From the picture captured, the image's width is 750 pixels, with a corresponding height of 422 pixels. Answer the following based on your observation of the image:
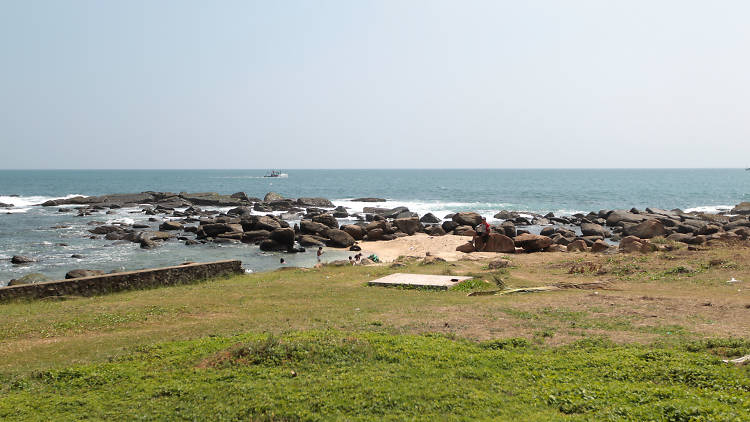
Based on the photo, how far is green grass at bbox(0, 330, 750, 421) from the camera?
6629 millimetres

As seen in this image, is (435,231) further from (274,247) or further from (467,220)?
(274,247)

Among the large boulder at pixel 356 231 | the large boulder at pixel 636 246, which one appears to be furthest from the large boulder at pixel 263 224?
the large boulder at pixel 636 246

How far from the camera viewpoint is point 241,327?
37.0ft

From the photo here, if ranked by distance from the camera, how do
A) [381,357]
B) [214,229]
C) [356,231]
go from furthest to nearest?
[214,229] → [356,231] → [381,357]

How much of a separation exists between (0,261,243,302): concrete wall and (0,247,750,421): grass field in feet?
1.56

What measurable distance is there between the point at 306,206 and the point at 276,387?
203ft

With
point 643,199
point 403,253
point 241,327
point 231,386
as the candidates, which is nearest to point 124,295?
point 241,327

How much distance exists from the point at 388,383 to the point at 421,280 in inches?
405

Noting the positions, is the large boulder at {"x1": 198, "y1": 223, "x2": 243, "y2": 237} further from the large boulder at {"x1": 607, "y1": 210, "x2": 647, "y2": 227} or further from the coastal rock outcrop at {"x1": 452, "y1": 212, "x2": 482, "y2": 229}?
the large boulder at {"x1": 607, "y1": 210, "x2": 647, "y2": 227}

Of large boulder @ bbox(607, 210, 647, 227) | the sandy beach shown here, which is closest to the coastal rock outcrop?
the sandy beach

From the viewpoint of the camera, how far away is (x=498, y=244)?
28984mm

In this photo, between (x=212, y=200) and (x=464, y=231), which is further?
(x=212, y=200)

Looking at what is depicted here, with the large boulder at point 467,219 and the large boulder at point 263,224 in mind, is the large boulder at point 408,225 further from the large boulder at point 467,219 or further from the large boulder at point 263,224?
the large boulder at point 263,224

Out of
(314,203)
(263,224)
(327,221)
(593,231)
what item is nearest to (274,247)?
(263,224)
